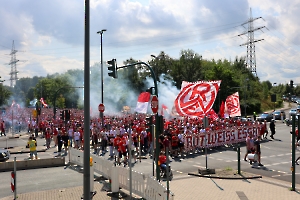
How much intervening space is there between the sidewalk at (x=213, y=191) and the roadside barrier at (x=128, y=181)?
50 centimetres

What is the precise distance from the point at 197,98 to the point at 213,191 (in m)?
10.7

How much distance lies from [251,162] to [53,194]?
10.8m

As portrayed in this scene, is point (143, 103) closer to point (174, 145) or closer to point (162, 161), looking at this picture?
point (174, 145)

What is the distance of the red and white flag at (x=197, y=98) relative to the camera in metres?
23.1

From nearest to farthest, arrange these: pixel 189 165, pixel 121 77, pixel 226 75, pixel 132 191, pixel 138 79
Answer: pixel 132 191
pixel 189 165
pixel 226 75
pixel 138 79
pixel 121 77

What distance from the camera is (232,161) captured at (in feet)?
68.3

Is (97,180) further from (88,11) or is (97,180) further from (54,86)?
(54,86)

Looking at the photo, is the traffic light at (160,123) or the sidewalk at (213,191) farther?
the traffic light at (160,123)

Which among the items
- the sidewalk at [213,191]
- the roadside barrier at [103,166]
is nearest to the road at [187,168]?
the roadside barrier at [103,166]

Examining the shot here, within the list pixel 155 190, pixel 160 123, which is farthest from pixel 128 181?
pixel 160 123

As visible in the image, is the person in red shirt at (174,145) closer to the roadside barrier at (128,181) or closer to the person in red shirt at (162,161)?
the person in red shirt at (162,161)

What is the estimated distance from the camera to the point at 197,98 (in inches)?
945

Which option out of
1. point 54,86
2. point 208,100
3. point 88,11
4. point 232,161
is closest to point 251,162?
point 232,161

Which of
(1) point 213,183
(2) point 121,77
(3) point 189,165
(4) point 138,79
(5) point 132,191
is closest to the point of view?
(5) point 132,191
